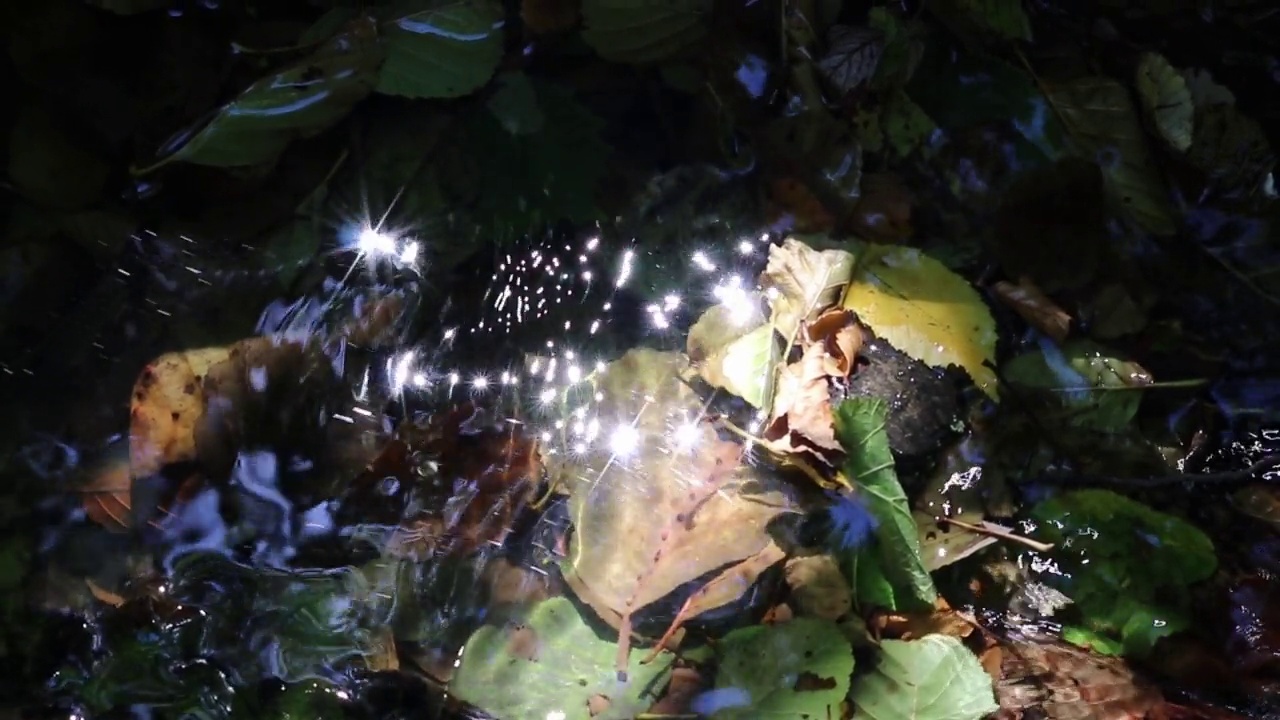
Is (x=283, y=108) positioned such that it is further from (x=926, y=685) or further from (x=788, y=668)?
(x=926, y=685)

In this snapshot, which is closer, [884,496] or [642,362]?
[884,496]

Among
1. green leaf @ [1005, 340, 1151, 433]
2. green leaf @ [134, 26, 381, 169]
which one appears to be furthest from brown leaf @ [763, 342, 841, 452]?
green leaf @ [134, 26, 381, 169]

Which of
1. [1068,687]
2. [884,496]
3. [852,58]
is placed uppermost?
[852,58]

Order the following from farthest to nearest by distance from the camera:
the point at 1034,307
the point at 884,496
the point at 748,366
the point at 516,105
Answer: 1. the point at 516,105
2. the point at 1034,307
3. the point at 748,366
4. the point at 884,496

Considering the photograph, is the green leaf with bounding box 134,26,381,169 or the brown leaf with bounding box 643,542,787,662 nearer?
the brown leaf with bounding box 643,542,787,662

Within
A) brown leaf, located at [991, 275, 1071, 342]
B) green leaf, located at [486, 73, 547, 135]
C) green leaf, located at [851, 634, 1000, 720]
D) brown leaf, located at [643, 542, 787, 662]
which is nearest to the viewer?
green leaf, located at [851, 634, 1000, 720]

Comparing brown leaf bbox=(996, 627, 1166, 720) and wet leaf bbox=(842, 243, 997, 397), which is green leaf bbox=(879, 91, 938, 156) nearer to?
wet leaf bbox=(842, 243, 997, 397)

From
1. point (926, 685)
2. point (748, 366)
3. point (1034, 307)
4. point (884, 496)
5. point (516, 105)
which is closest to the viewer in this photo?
point (926, 685)

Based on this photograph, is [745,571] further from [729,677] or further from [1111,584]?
[1111,584]

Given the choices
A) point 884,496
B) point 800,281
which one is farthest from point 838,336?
point 884,496
